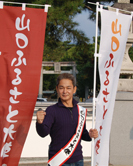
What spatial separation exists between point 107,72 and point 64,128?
0.95 m

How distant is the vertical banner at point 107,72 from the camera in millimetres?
3025

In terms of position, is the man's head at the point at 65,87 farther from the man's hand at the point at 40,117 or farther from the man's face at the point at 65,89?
the man's hand at the point at 40,117

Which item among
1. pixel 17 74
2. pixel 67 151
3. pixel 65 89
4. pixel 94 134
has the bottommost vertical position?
pixel 67 151

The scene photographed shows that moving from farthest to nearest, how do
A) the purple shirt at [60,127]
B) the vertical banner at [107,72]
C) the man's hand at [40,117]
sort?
the vertical banner at [107,72] → the purple shirt at [60,127] → the man's hand at [40,117]

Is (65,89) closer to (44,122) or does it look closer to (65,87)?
(65,87)

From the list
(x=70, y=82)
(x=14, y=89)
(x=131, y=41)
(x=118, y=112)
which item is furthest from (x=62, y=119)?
(x=131, y=41)

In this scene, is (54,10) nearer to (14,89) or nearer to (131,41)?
(131,41)

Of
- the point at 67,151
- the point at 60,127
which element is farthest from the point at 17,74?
the point at 67,151

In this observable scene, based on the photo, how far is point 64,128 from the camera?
242cm

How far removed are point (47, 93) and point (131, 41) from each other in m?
37.2

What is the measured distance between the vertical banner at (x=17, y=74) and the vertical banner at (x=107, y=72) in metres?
0.78

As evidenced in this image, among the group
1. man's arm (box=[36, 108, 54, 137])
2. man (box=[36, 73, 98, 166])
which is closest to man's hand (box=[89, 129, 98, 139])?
man (box=[36, 73, 98, 166])

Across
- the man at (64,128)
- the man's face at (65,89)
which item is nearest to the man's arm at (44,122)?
the man at (64,128)

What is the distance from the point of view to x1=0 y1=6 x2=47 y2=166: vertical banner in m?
2.61
